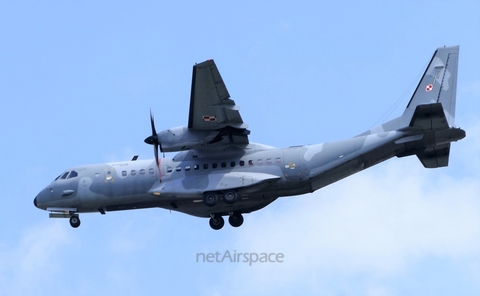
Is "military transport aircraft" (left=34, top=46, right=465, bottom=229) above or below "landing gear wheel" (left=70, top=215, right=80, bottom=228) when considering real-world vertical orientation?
above

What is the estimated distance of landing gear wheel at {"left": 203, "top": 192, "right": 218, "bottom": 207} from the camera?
122ft

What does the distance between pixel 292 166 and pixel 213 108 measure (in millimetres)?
3752

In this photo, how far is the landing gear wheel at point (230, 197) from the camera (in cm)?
3716

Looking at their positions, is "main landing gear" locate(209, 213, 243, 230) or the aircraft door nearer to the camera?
the aircraft door

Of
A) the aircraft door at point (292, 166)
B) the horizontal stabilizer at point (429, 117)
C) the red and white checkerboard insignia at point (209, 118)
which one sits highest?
the red and white checkerboard insignia at point (209, 118)

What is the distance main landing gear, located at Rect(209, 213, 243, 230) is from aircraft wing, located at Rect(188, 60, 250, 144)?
158 inches

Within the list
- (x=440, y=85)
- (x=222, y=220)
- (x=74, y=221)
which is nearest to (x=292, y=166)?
(x=222, y=220)

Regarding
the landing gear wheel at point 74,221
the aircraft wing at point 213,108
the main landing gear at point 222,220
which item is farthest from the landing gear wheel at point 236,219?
the landing gear wheel at point 74,221

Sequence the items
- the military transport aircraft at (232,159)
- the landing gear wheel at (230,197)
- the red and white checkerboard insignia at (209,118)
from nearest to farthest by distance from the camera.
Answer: the military transport aircraft at (232,159)
the red and white checkerboard insignia at (209,118)
the landing gear wheel at (230,197)

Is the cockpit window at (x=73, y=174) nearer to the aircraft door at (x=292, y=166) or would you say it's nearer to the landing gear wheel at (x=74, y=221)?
the landing gear wheel at (x=74, y=221)

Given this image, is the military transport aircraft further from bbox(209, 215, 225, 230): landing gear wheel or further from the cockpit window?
bbox(209, 215, 225, 230): landing gear wheel

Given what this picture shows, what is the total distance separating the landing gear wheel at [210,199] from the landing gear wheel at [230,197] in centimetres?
38

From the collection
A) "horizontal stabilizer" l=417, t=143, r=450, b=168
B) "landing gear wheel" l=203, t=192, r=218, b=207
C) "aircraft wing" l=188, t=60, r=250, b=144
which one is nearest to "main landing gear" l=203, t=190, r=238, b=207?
"landing gear wheel" l=203, t=192, r=218, b=207

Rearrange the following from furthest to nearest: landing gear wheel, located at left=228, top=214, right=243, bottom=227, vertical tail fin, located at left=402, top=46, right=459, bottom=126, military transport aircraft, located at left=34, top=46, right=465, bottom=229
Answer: landing gear wheel, located at left=228, top=214, right=243, bottom=227
vertical tail fin, located at left=402, top=46, right=459, bottom=126
military transport aircraft, located at left=34, top=46, right=465, bottom=229
